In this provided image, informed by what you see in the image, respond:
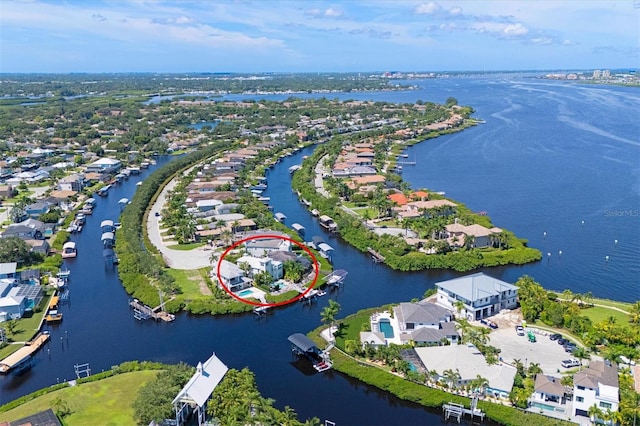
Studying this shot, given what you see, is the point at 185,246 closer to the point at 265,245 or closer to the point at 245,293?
the point at 265,245

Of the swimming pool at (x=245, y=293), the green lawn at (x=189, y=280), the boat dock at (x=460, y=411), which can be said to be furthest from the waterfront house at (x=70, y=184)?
the boat dock at (x=460, y=411)

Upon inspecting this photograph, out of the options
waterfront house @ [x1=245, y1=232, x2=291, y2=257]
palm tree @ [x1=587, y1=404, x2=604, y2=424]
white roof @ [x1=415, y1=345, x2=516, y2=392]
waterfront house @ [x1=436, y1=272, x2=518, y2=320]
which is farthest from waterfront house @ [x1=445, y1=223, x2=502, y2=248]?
palm tree @ [x1=587, y1=404, x2=604, y2=424]

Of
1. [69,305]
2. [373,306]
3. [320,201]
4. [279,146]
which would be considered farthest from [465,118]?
[69,305]

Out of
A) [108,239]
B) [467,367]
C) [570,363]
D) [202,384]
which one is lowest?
[570,363]

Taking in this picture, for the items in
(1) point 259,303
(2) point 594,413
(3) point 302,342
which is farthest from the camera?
(1) point 259,303

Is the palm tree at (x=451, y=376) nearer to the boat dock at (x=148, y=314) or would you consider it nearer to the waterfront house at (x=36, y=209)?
the boat dock at (x=148, y=314)

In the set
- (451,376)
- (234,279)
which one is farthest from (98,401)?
→ (451,376)
